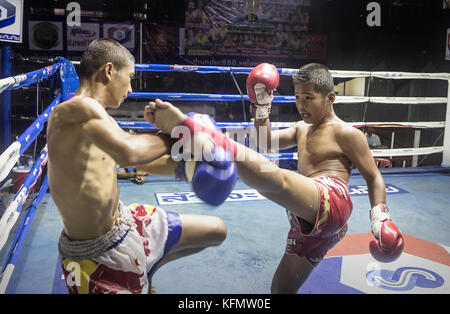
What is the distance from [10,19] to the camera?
9.34 feet

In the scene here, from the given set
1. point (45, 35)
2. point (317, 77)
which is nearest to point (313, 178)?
point (317, 77)

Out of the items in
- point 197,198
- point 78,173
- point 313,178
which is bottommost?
point 197,198

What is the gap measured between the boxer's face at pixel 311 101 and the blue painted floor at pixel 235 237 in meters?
0.68

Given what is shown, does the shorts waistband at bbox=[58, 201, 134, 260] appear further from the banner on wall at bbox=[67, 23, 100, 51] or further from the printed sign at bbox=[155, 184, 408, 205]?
the banner on wall at bbox=[67, 23, 100, 51]

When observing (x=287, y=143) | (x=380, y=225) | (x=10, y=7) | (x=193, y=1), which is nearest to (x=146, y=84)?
(x=193, y=1)

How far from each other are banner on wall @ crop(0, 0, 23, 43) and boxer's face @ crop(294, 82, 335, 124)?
2278 mm

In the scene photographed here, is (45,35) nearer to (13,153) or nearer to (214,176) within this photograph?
(13,153)

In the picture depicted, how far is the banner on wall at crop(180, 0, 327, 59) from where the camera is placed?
23.2 feet

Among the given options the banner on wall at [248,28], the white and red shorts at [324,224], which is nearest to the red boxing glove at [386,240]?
the white and red shorts at [324,224]

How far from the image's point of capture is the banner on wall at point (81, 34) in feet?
21.6

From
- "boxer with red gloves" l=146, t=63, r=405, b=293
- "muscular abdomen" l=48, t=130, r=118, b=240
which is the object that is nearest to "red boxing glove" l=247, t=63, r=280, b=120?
"boxer with red gloves" l=146, t=63, r=405, b=293

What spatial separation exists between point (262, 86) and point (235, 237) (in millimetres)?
1127

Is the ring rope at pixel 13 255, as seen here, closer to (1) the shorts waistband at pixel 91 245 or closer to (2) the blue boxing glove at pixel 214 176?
(1) the shorts waistband at pixel 91 245
